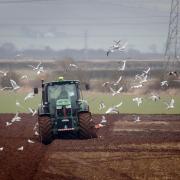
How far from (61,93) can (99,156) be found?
181 inches

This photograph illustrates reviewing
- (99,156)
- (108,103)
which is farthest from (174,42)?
(99,156)

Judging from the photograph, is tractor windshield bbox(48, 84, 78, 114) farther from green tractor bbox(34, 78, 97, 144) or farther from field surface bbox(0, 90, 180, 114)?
field surface bbox(0, 90, 180, 114)

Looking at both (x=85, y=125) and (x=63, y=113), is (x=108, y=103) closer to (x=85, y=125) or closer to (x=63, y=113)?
(x=63, y=113)

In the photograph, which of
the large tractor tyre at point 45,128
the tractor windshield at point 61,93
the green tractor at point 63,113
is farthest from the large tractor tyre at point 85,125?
the large tractor tyre at point 45,128

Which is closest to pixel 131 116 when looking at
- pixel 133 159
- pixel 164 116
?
pixel 164 116

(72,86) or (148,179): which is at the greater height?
(72,86)

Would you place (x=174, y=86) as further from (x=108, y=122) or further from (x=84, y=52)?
(x=84, y=52)

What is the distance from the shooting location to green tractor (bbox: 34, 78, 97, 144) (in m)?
21.1

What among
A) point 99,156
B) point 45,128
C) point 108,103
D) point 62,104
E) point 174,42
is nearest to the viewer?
point 99,156

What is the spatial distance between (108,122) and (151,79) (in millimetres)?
22157

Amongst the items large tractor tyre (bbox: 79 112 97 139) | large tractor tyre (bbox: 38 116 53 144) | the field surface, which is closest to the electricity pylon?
the field surface

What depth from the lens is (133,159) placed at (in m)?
17.6

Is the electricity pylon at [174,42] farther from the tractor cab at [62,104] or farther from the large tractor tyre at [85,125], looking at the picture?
the large tractor tyre at [85,125]

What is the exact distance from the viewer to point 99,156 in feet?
60.0
